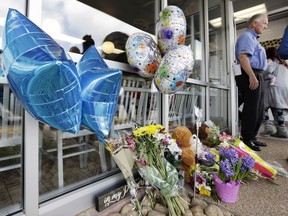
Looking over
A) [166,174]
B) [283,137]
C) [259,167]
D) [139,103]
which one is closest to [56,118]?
[166,174]

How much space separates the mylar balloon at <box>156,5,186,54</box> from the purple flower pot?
1.00m

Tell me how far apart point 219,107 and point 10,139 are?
2.71 metres

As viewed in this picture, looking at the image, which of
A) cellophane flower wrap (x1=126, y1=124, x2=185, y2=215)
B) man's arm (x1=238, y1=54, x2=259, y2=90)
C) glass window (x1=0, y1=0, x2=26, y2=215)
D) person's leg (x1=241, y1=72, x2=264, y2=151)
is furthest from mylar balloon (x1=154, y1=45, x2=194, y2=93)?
person's leg (x1=241, y1=72, x2=264, y2=151)

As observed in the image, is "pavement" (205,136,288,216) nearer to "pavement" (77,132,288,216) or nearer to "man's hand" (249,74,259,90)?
"pavement" (77,132,288,216)

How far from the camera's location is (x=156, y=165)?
38.9 inches

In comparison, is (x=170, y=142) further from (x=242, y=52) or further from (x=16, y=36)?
(x=242, y=52)

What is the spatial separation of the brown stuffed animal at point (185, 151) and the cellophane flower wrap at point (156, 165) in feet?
1.04

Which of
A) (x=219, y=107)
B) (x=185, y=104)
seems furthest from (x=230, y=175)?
(x=219, y=107)

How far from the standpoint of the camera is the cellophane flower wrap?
36.4 inches

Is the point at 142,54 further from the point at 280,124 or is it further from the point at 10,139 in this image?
the point at 280,124

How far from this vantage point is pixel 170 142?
3.59 ft

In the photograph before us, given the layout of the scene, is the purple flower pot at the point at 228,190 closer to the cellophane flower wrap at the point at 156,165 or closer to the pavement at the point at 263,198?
the pavement at the point at 263,198

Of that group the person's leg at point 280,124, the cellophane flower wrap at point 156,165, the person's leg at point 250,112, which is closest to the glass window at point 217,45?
the person's leg at point 250,112

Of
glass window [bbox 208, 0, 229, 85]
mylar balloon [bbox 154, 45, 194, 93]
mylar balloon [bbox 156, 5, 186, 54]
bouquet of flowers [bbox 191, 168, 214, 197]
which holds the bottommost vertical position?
bouquet of flowers [bbox 191, 168, 214, 197]
